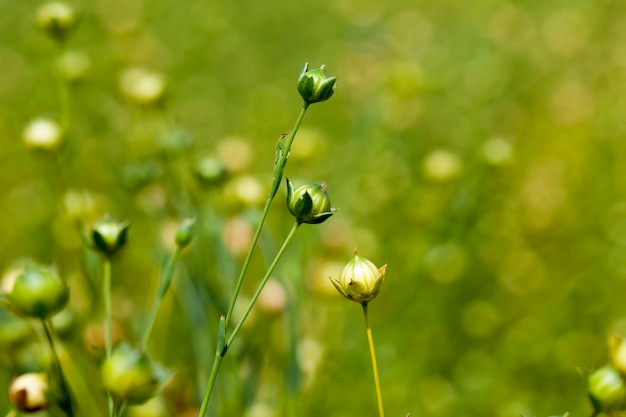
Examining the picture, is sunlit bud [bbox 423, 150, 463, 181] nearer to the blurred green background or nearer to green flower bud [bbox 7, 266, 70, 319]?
the blurred green background

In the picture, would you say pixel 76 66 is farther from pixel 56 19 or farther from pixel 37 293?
pixel 37 293

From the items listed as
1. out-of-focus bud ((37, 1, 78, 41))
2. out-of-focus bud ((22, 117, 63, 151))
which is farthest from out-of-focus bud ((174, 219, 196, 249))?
out-of-focus bud ((37, 1, 78, 41))

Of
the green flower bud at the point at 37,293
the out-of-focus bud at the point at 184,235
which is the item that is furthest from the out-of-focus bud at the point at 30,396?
the out-of-focus bud at the point at 184,235

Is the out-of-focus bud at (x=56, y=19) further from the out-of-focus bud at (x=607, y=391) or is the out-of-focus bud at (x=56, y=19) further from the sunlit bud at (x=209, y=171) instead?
the out-of-focus bud at (x=607, y=391)

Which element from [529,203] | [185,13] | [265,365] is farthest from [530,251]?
[185,13]

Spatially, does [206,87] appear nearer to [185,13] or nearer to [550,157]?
[185,13]

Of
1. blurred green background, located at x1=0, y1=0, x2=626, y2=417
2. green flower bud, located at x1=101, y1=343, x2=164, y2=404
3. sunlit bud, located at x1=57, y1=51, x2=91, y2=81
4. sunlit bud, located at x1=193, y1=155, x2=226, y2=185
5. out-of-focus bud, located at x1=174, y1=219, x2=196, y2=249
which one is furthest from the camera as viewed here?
sunlit bud, located at x1=57, y1=51, x2=91, y2=81

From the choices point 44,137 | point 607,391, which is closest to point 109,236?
point 44,137
